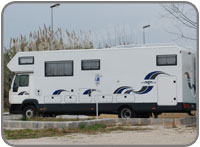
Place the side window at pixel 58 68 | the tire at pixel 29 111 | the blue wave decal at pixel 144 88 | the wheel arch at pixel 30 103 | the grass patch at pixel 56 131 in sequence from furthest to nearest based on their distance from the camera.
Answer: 1. the tire at pixel 29 111
2. the wheel arch at pixel 30 103
3. the side window at pixel 58 68
4. the blue wave decal at pixel 144 88
5. the grass patch at pixel 56 131

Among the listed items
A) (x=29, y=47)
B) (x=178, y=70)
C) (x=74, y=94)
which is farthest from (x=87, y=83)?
(x=29, y=47)

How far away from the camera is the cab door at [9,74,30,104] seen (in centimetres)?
1986

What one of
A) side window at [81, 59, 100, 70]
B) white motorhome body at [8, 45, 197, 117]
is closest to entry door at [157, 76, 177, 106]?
white motorhome body at [8, 45, 197, 117]

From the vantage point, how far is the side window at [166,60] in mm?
17594

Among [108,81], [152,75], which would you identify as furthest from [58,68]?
[152,75]

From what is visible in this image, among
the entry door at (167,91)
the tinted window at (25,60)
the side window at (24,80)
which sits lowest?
the entry door at (167,91)

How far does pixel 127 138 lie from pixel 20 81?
8.65m

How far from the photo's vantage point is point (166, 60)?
1769cm

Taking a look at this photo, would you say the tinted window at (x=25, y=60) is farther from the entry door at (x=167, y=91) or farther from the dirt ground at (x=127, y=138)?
the dirt ground at (x=127, y=138)

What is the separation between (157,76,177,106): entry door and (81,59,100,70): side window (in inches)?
97.1

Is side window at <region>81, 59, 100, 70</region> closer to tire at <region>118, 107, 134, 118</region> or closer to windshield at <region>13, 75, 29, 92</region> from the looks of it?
tire at <region>118, 107, 134, 118</region>

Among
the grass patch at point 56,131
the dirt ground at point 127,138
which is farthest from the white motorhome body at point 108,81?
the dirt ground at point 127,138

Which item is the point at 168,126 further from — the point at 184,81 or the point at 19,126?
the point at 19,126

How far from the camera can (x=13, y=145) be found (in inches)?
431
